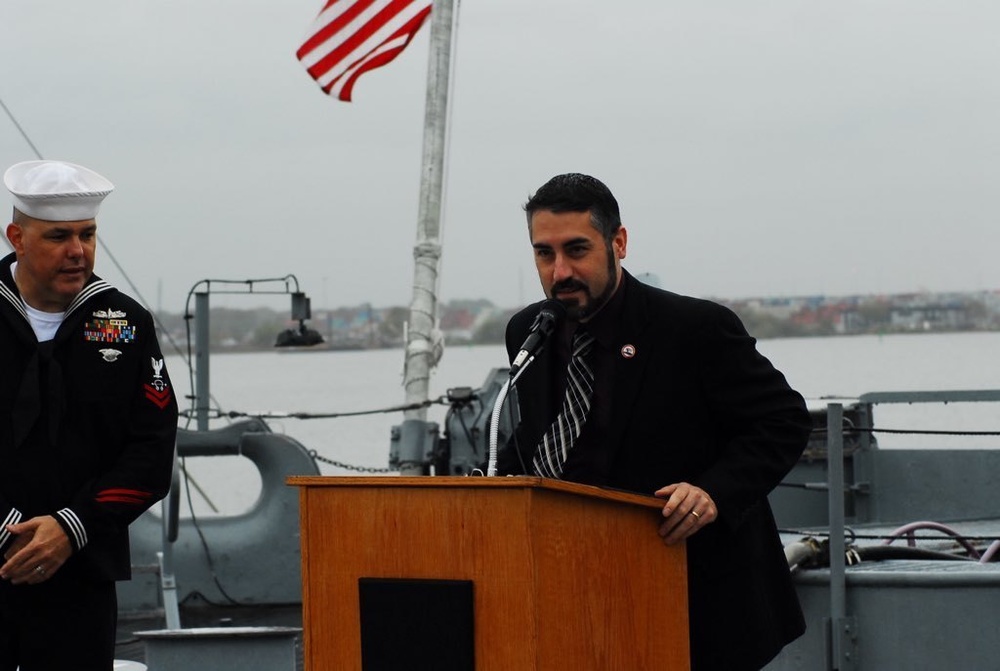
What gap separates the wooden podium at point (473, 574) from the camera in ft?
10.4

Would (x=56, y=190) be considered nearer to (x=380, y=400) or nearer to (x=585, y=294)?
(x=585, y=294)

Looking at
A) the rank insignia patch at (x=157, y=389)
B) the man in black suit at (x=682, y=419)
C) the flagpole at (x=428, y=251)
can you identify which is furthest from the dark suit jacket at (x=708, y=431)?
the flagpole at (x=428, y=251)

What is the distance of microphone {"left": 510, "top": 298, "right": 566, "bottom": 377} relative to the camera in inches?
141

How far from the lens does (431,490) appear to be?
3.24 m

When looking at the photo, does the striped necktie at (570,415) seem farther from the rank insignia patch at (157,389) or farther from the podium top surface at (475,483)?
the rank insignia patch at (157,389)

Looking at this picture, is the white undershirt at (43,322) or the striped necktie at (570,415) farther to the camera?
the white undershirt at (43,322)

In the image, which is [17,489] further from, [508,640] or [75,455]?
[508,640]

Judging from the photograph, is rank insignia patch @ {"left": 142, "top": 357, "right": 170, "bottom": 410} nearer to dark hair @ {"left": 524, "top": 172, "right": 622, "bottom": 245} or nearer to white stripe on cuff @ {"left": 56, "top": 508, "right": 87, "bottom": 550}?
white stripe on cuff @ {"left": 56, "top": 508, "right": 87, "bottom": 550}

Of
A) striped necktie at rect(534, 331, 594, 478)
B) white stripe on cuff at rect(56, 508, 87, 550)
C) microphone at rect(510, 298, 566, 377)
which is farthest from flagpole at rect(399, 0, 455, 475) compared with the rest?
microphone at rect(510, 298, 566, 377)

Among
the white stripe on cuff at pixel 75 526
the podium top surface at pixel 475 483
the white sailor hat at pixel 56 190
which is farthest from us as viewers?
the white sailor hat at pixel 56 190

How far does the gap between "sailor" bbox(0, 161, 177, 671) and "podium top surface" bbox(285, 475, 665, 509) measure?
0.83 m

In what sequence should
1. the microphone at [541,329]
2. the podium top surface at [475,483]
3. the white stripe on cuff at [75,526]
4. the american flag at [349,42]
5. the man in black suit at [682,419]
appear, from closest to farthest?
the podium top surface at [475,483], the microphone at [541,329], the man in black suit at [682,419], the white stripe on cuff at [75,526], the american flag at [349,42]

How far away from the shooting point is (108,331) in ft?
13.7

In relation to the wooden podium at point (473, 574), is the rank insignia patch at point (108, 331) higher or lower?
higher
